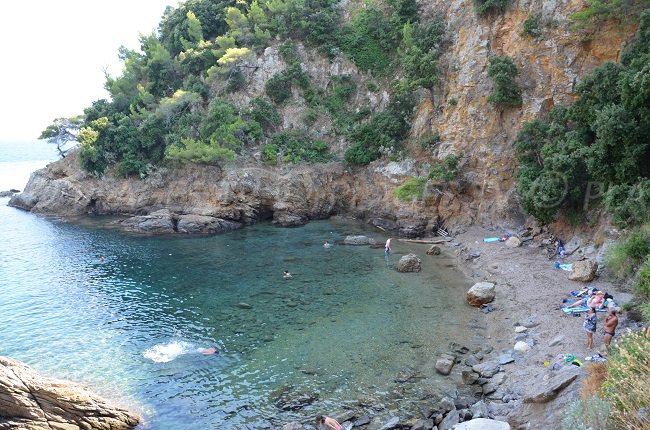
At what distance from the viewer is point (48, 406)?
48.3 ft

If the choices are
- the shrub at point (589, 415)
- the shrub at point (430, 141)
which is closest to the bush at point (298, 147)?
the shrub at point (430, 141)

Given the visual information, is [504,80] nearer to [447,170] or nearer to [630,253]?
[447,170]

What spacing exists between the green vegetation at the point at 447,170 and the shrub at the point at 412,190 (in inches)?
51.7

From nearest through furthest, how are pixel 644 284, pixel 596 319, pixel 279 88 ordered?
pixel 644 284 → pixel 596 319 → pixel 279 88

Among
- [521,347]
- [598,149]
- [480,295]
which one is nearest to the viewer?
[521,347]

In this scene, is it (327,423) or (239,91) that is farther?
(239,91)

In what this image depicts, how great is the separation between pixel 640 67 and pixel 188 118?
41792 millimetres

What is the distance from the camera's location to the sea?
1709 cm

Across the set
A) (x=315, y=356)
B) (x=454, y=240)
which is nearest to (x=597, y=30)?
(x=454, y=240)

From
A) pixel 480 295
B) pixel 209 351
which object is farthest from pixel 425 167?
pixel 209 351

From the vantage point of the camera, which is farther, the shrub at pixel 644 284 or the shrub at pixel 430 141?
the shrub at pixel 430 141

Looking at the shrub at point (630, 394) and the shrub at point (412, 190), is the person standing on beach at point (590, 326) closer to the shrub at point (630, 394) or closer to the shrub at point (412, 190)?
the shrub at point (630, 394)

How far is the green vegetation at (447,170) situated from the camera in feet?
123

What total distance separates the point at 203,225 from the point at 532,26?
107ft
